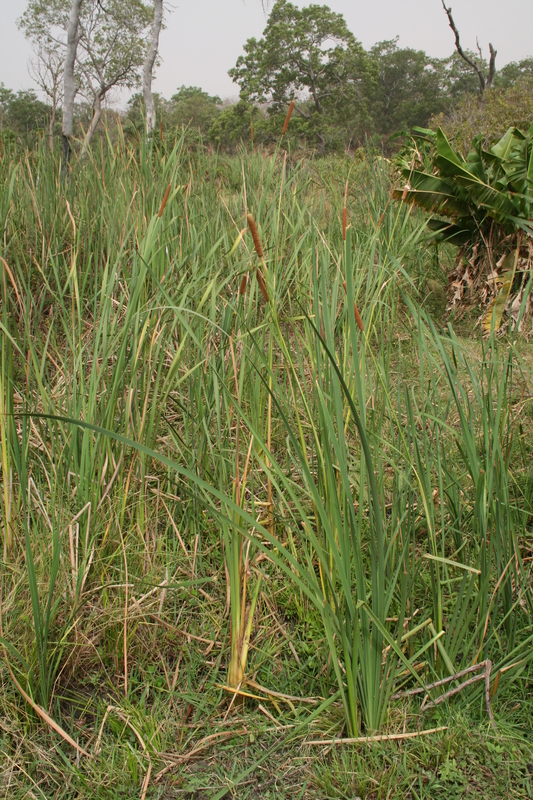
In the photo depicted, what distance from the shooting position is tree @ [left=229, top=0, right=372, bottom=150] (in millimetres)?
34969

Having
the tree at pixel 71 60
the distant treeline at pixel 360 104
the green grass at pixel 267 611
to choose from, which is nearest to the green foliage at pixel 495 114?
the distant treeline at pixel 360 104

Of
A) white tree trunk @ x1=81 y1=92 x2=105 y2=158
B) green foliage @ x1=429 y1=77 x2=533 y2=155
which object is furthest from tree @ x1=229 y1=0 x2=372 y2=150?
white tree trunk @ x1=81 y1=92 x2=105 y2=158

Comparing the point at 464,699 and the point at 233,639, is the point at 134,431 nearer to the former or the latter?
the point at 233,639

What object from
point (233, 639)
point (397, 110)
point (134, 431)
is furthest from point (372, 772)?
point (397, 110)

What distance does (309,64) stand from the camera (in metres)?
34.9

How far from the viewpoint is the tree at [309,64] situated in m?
35.0

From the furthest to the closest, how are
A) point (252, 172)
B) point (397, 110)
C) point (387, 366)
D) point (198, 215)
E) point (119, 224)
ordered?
point (397, 110)
point (252, 172)
point (198, 215)
point (119, 224)
point (387, 366)

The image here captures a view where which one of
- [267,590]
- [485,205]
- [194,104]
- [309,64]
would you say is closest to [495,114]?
[485,205]

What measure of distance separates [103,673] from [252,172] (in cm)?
381

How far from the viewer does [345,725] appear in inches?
44.8

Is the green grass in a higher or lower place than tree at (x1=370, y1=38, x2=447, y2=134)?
lower

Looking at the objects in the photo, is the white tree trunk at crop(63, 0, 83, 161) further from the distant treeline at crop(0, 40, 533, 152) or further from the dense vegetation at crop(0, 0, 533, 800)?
the dense vegetation at crop(0, 0, 533, 800)

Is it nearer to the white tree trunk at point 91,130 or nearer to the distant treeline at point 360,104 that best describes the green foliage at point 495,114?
the distant treeline at point 360,104

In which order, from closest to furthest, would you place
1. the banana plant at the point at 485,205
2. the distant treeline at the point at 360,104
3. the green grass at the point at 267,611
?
the green grass at the point at 267,611, the banana plant at the point at 485,205, the distant treeline at the point at 360,104
